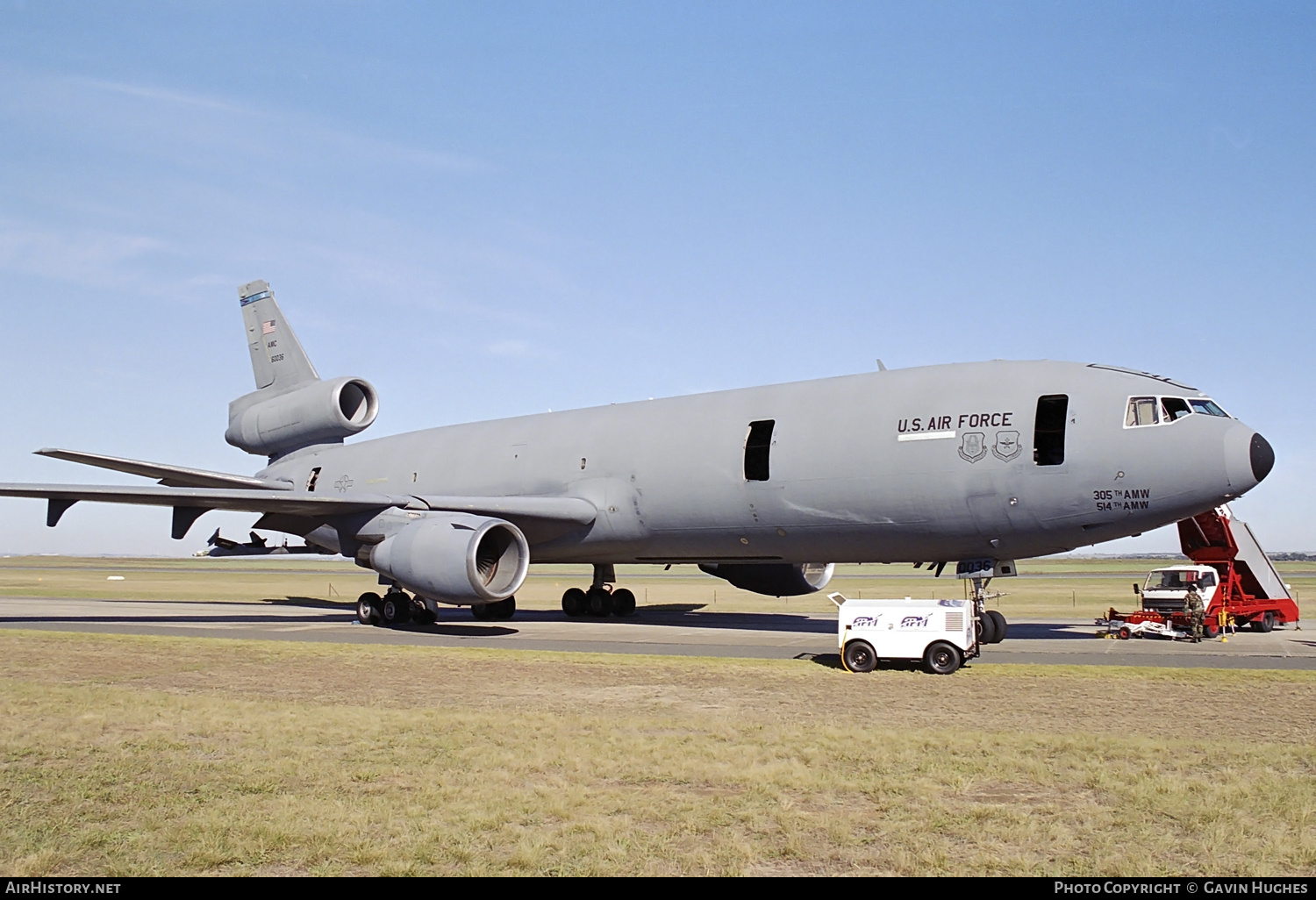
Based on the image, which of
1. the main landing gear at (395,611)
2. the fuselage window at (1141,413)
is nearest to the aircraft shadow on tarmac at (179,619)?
the main landing gear at (395,611)

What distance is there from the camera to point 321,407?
28375 millimetres

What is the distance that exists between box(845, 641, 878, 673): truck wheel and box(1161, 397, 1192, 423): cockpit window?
6.11 m

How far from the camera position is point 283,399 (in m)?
29.8

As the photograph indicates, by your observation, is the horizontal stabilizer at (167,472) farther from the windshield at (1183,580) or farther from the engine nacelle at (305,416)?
the windshield at (1183,580)

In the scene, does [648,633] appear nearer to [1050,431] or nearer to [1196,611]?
[1050,431]

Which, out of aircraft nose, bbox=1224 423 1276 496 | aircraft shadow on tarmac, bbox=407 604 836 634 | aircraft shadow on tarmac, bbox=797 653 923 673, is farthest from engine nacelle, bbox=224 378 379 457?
aircraft nose, bbox=1224 423 1276 496

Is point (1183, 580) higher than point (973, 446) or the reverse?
the reverse

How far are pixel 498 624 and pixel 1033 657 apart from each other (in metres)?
12.2

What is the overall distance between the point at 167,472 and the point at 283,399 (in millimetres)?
5755

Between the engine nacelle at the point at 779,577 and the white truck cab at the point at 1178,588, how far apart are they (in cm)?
711

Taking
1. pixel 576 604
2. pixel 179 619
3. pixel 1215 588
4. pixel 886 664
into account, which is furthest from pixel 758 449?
pixel 179 619

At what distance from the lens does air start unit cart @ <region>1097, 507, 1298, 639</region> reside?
20062 millimetres

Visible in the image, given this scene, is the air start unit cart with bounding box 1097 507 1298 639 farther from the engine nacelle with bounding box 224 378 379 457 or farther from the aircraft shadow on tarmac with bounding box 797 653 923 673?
the engine nacelle with bounding box 224 378 379 457

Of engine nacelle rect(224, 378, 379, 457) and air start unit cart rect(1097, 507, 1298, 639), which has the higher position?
engine nacelle rect(224, 378, 379, 457)
